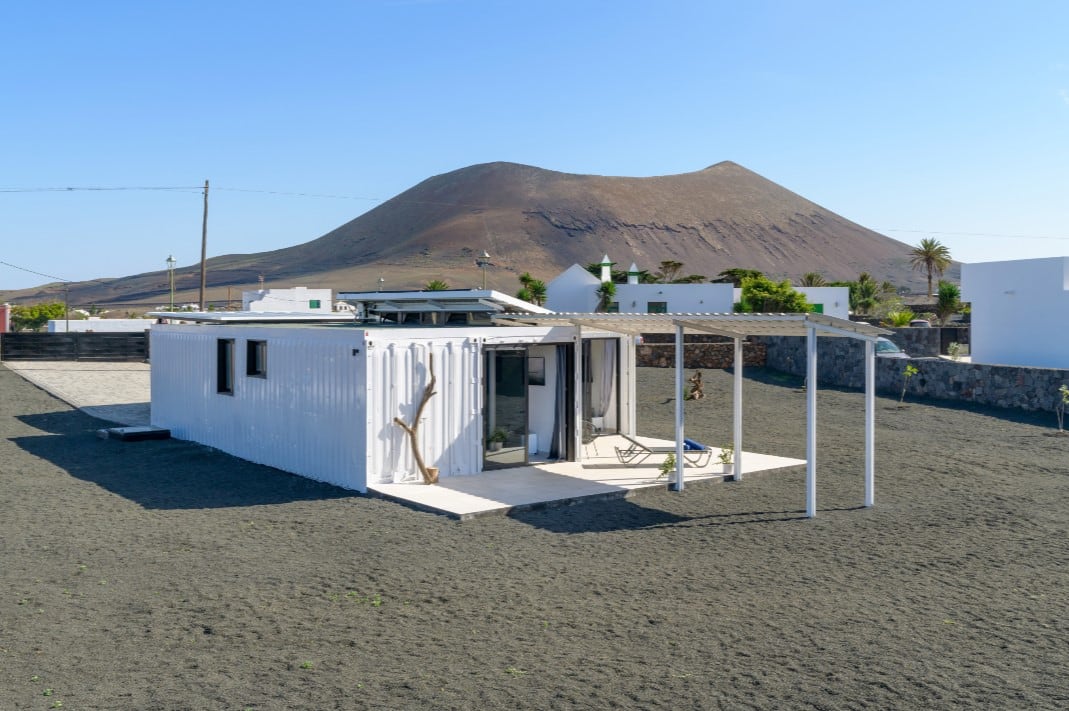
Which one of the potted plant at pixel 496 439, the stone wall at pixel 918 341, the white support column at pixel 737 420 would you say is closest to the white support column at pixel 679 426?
the white support column at pixel 737 420

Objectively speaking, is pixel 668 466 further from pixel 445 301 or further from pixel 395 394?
pixel 445 301

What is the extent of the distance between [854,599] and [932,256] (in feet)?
229

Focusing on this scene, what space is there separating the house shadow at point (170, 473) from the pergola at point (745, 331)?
4.01 m

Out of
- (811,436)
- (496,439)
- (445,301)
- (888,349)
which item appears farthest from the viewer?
(888,349)

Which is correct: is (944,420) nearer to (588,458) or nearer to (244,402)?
(588,458)

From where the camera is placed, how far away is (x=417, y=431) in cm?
1232

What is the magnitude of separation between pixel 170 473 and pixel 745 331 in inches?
327

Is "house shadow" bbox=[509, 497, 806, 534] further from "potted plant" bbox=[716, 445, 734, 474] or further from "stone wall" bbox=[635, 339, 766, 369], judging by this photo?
"stone wall" bbox=[635, 339, 766, 369]

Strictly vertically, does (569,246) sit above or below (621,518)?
above

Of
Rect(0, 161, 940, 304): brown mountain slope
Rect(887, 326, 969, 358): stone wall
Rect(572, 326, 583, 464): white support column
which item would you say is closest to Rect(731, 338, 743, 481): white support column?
Rect(572, 326, 583, 464): white support column

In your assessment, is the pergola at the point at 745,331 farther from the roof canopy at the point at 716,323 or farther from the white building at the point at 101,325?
the white building at the point at 101,325

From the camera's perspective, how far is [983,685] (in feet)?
19.0

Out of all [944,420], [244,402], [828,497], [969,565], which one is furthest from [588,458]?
[944,420]

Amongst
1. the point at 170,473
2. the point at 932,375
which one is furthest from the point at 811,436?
the point at 932,375
